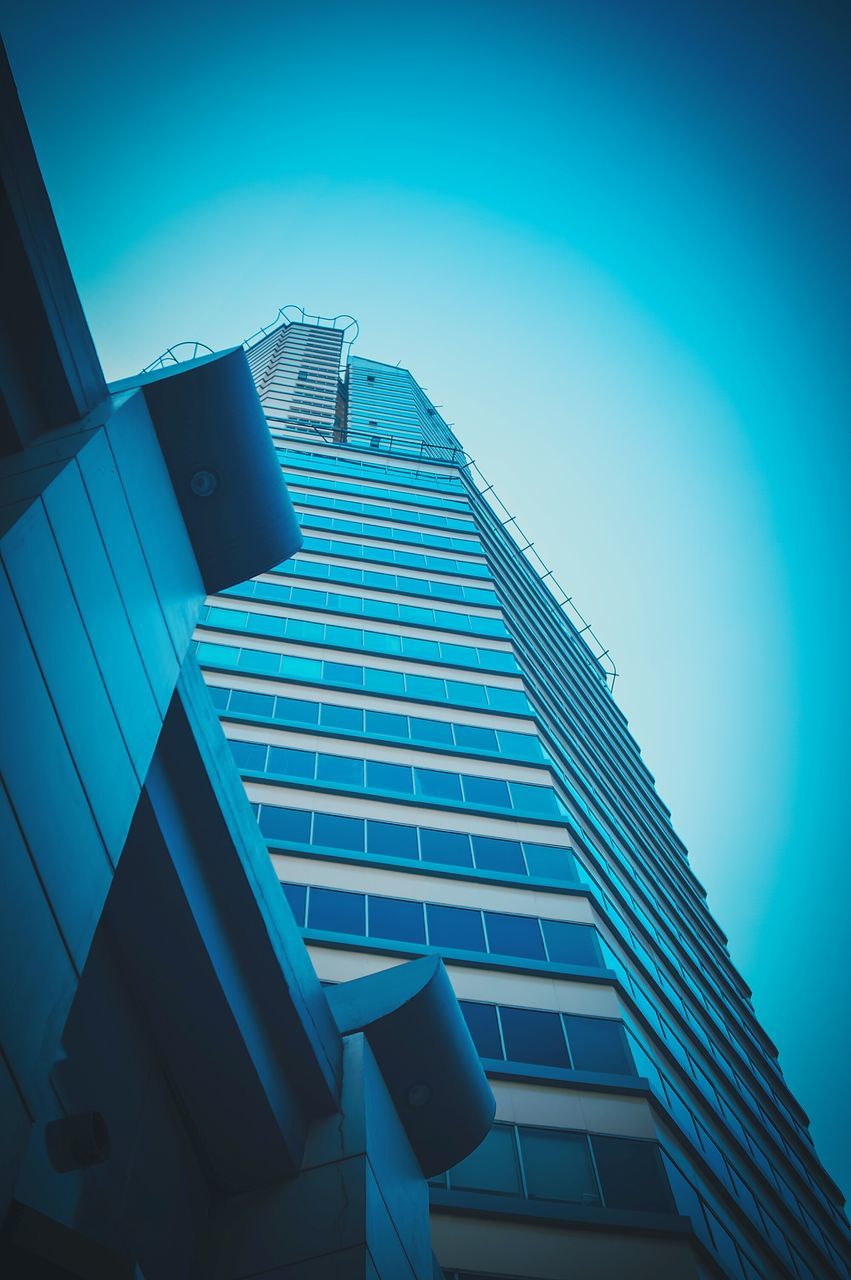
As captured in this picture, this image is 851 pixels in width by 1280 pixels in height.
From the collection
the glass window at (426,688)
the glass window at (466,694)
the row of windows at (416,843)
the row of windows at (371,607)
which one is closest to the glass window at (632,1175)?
the row of windows at (416,843)

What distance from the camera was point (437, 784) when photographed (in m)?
26.1

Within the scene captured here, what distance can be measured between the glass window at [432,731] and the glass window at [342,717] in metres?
2.01

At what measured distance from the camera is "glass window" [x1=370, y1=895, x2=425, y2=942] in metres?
20.2

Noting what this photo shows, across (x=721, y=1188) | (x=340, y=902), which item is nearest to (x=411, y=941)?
(x=340, y=902)

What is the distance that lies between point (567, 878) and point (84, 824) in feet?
64.0

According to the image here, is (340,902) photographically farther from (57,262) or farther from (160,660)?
(57,262)

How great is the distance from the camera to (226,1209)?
829cm

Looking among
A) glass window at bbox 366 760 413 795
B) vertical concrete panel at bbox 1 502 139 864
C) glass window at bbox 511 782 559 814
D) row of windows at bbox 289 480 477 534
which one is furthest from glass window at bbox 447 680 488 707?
vertical concrete panel at bbox 1 502 139 864

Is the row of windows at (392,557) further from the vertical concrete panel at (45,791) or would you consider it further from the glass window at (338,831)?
the vertical concrete panel at (45,791)

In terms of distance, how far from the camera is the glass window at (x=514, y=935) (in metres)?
20.4

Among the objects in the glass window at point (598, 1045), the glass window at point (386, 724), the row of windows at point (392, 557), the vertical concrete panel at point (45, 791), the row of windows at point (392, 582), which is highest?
the row of windows at point (392, 557)

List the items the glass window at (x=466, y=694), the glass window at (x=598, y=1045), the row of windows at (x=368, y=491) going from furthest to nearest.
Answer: the row of windows at (x=368, y=491) → the glass window at (x=466, y=694) → the glass window at (x=598, y=1045)

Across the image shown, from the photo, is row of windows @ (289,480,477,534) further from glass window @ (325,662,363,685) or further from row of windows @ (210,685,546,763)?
row of windows @ (210,685,546,763)

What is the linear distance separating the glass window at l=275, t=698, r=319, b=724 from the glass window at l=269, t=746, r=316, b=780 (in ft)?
4.79
